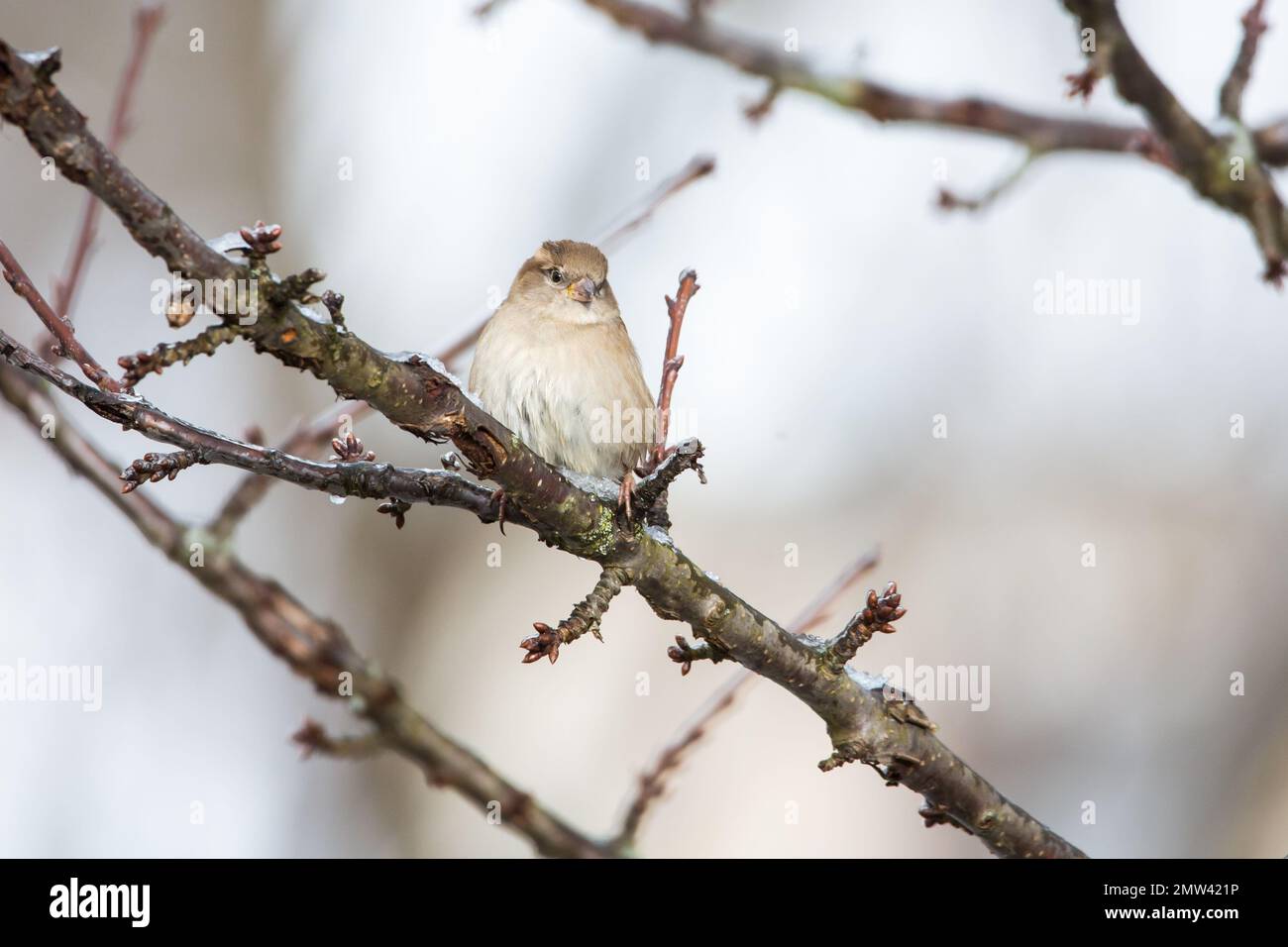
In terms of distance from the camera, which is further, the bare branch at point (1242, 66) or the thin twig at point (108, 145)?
the bare branch at point (1242, 66)

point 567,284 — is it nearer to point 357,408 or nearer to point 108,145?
point 357,408

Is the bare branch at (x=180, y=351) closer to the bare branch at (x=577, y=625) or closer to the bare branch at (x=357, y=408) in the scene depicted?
the bare branch at (x=577, y=625)

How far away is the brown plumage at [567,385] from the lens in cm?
402

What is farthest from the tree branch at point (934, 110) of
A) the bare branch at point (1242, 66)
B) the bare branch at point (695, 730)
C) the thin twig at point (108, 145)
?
the bare branch at point (695, 730)

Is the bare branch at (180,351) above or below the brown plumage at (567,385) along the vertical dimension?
below

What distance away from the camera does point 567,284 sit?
4.73 metres

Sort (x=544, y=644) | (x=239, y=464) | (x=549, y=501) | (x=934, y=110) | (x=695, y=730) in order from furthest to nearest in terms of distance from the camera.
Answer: (x=934, y=110)
(x=695, y=730)
(x=549, y=501)
(x=544, y=644)
(x=239, y=464)

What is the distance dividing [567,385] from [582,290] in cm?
77

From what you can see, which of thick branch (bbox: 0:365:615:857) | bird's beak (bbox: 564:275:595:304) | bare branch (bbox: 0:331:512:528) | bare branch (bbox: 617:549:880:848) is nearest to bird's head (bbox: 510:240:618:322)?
bird's beak (bbox: 564:275:595:304)

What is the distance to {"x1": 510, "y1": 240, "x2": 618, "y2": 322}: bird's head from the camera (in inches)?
182

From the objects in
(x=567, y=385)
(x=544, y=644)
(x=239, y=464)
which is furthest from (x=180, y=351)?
(x=567, y=385)

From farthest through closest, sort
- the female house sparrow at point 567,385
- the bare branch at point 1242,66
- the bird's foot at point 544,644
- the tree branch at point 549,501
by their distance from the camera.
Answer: the female house sparrow at point 567,385 → the bare branch at point 1242,66 → the bird's foot at point 544,644 → the tree branch at point 549,501
